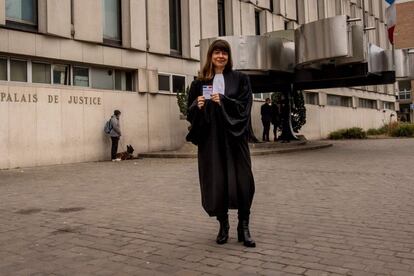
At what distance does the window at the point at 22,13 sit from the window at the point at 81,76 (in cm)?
199

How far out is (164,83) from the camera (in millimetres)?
18703

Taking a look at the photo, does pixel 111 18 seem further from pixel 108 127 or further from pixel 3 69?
pixel 3 69

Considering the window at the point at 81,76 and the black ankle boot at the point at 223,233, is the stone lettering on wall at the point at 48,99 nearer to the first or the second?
the window at the point at 81,76

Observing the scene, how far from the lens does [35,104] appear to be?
14.0m

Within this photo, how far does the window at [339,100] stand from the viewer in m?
32.9

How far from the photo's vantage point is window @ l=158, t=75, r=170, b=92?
1851 cm

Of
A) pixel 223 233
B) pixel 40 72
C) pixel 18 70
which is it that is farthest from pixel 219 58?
pixel 40 72

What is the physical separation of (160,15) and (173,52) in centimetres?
185

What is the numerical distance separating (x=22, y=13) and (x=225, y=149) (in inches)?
481

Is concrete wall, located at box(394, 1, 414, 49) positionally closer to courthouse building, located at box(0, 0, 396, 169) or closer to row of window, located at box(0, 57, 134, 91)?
courthouse building, located at box(0, 0, 396, 169)

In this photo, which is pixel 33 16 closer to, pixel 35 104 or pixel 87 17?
pixel 87 17

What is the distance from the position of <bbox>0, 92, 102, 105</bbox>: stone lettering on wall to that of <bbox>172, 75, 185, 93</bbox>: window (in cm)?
407

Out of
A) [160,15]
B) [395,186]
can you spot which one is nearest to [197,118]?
[395,186]

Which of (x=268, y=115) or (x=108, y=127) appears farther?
(x=268, y=115)
